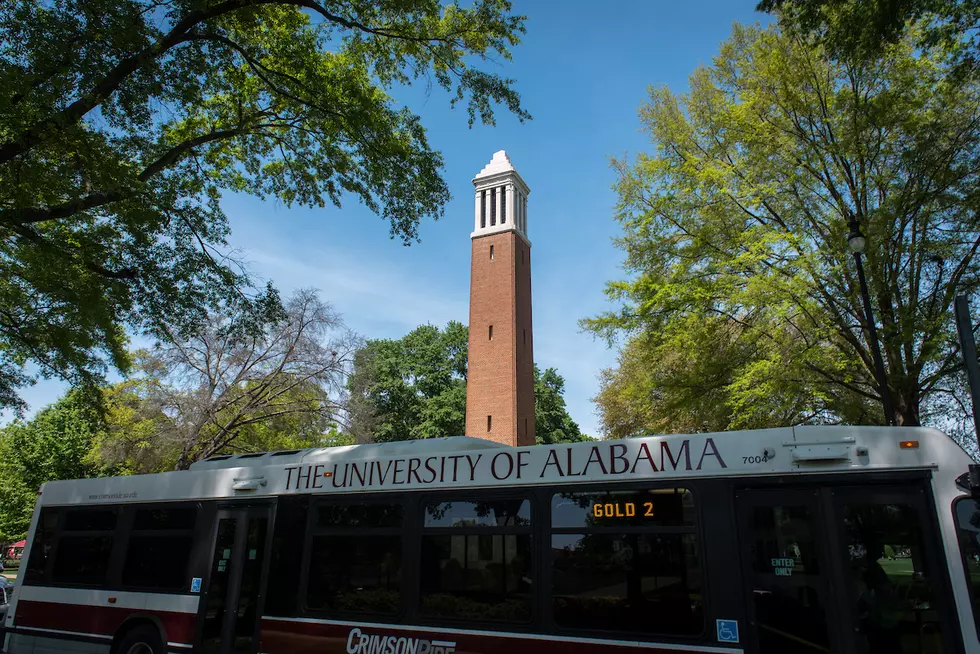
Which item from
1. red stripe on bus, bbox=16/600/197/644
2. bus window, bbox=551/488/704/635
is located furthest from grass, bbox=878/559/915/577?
red stripe on bus, bbox=16/600/197/644

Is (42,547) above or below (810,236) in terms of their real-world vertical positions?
below

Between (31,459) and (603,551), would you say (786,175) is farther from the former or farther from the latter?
(31,459)

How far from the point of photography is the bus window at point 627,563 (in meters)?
5.42

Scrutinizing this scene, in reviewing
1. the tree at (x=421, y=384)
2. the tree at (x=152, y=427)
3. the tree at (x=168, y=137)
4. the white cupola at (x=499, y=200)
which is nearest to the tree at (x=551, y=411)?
the tree at (x=421, y=384)

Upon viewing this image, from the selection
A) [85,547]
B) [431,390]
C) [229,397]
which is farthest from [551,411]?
[85,547]

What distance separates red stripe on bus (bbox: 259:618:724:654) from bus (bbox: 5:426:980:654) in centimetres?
2

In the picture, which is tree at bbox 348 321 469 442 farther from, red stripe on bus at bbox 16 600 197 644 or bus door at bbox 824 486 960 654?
bus door at bbox 824 486 960 654

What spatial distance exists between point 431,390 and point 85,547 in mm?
35602

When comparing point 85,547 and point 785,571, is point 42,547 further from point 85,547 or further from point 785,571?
point 785,571

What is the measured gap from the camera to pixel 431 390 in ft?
147

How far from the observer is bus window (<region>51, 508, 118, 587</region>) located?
9.05 metres

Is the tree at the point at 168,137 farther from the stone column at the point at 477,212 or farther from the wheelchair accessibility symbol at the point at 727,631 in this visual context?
the stone column at the point at 477,212

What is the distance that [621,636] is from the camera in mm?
5504

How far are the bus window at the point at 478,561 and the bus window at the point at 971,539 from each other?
352cm
